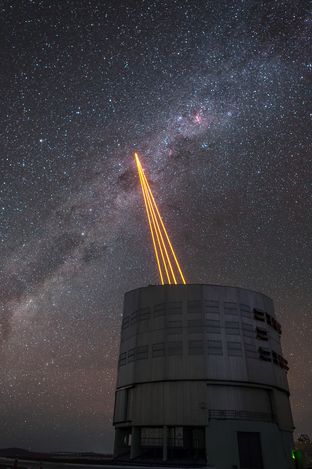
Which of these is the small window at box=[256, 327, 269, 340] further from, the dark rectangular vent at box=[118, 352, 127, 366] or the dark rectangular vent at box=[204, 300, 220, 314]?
the dark rectangular vent at box=[118, 352, 127, 366]

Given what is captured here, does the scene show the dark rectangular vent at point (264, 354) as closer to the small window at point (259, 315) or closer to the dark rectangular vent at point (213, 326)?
the small window at point (259, 315)

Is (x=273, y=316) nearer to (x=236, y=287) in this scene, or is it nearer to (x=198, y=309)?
(x=236, y=287)

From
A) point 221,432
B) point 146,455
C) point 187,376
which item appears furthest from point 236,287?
point 146,455

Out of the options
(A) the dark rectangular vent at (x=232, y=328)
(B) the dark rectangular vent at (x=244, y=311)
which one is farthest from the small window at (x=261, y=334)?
(A) the dark rectangular vent at (x=232, y=328)

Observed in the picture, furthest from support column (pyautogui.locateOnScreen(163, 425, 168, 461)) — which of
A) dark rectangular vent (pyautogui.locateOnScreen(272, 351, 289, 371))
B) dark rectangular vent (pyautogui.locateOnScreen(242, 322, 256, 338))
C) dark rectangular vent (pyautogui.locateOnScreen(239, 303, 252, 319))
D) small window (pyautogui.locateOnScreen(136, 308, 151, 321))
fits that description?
dark rectangular vent (pyautogui.locateOnScreen(272, 351, 289, 371))

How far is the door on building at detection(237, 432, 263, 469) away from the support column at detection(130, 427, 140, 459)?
10.1m

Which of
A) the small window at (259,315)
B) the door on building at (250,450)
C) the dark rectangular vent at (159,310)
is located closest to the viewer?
Result: the door on building at (250,450)

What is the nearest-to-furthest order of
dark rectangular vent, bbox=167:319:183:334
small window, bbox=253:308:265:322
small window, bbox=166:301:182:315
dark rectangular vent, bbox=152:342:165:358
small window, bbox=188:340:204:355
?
1. small window, bbox=188:340:204:355
2. dark rectangular vent, bbox=152:342:165:358
3. dark rectangular vent, bbox=167:319:183:334
4. small window, bbox=166:301:182:315
5. small window, bbox=253:308:265:322

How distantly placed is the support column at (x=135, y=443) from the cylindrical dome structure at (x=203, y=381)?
0.30 feet

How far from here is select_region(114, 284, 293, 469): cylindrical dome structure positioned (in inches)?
1447

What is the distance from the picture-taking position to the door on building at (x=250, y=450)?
35.6 m

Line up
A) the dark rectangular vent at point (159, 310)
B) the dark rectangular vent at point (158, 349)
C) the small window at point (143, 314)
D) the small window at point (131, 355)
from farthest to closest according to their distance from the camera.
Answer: the small window at point (143, 314)
the dark rectangular vent at point (159, 310)
the small window at point (131, 355)
the dark rectangular vent at point (158, 349)

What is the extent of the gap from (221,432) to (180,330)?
10.5 m

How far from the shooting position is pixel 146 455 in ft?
125
